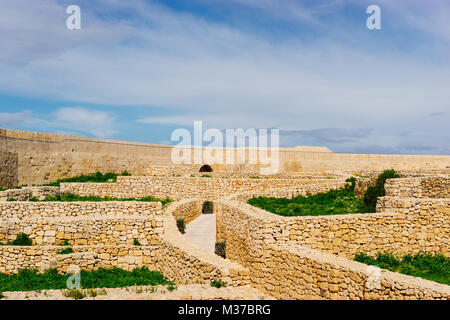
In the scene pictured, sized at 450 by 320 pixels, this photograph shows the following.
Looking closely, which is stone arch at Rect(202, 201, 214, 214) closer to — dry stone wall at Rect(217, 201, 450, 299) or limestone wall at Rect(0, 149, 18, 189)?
dry stone wall at Rect(217, 201, 450, 299)

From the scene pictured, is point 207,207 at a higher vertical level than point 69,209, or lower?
lower

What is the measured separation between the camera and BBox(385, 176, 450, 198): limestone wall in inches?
586

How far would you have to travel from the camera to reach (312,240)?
11211mm

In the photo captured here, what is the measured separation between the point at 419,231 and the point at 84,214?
12636mm

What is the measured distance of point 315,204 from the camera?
16094 millimetres

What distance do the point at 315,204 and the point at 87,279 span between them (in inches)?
351

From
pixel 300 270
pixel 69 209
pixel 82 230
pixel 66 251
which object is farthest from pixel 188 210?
pixel 300 270

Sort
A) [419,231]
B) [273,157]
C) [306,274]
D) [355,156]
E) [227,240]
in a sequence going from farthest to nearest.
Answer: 1. [355,156]
2. [273,157]
3. [227,240]
4. [419,231]
5. [306,274]

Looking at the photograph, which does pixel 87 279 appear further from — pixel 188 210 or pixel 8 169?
pixel 8 169

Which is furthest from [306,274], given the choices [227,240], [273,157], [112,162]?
[273,157]

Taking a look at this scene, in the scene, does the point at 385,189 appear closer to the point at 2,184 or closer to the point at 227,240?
the point at 227,240

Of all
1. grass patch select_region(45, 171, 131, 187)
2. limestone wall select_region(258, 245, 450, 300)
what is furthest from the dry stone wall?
grass patch select_region(45, 171, 131, 187)
